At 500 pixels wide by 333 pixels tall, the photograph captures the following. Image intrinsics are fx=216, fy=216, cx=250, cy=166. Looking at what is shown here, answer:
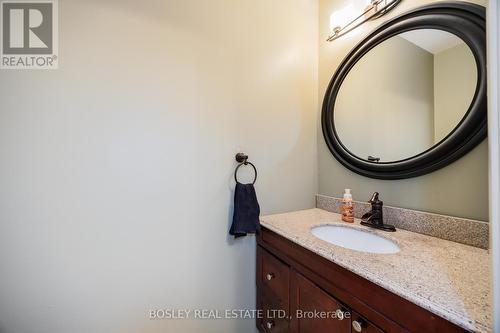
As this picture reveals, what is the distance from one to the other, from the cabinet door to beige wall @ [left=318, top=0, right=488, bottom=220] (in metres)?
0.64

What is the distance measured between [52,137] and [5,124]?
7.9 inches

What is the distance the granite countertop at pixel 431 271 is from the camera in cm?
50

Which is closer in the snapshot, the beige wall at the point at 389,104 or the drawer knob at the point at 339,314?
the drawer knob at the point at 339,314

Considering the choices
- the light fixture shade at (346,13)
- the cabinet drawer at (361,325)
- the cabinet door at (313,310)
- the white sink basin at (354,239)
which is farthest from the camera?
the light fixture shade at (346,13)

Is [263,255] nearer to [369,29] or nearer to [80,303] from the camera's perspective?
[80,303]

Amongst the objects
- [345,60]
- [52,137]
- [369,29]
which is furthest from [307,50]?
[52,137]

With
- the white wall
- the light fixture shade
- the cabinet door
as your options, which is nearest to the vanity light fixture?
the light fixture shade

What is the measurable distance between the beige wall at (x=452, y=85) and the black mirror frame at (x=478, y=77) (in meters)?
0.02

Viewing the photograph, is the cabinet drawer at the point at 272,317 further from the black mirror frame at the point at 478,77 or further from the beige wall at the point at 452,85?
the beige wall at the point at 452,85

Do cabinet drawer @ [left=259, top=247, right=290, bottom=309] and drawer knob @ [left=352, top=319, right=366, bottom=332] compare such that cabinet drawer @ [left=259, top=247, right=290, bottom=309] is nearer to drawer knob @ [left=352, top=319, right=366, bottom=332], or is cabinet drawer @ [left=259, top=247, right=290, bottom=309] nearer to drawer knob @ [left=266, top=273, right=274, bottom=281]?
drawer knob @ [left=266, top=273, right=274, bottom=281]

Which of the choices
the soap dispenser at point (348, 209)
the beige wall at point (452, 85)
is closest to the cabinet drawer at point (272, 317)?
the soap dispenser at point (348, 209)

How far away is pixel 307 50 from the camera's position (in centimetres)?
157

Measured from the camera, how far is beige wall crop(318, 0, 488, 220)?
0.86m

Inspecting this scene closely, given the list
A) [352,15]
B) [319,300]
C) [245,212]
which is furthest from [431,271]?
[352,15]
